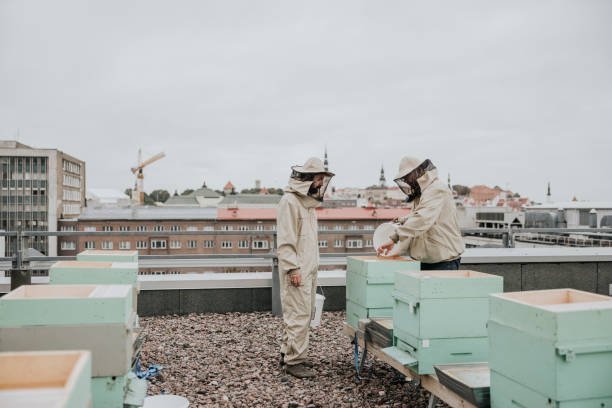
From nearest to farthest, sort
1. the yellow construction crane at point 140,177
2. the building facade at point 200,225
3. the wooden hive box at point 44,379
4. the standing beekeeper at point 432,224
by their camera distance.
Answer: the wooden hive box at point 44,379 → the standing beekeeper at point 432,224 → the building facade at point 200,225 → the yellow construction crane at point 140,177

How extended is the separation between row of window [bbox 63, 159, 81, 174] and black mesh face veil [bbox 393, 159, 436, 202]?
80951mm

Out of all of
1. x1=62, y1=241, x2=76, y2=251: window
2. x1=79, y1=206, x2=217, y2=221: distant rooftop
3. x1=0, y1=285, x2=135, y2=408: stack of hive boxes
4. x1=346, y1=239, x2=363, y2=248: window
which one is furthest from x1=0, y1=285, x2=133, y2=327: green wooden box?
x1=62, y1=241, x2=76, y2=251: window

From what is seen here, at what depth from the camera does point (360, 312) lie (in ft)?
13.3

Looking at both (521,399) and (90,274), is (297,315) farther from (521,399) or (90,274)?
(521,399)

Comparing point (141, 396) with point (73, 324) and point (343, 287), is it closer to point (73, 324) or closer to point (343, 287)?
point (73, 324)

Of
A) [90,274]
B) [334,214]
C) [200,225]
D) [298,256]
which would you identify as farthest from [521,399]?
[200,225]

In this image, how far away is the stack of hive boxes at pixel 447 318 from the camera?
2.99 m

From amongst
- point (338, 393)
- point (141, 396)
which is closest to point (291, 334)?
point (338, 393)

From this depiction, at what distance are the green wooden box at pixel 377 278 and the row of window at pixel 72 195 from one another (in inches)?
3175

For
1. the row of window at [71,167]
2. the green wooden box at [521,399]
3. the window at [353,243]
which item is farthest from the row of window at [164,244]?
the green wooden box at [521,399]

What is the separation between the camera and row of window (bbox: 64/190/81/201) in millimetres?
75312

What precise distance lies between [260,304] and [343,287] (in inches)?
47.1

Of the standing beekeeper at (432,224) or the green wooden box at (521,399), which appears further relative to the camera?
the standing beekeeper at (432,224)

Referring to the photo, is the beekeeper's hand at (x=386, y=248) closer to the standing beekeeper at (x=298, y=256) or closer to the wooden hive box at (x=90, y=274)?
the standing beekeeper at (x=298, y=256)
